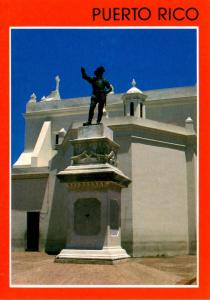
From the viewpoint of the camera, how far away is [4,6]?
9.54 m

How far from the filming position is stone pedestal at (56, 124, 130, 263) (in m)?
12.5

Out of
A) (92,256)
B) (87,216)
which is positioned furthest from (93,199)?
(92,256)

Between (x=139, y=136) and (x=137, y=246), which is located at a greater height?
(x=139, y=136)

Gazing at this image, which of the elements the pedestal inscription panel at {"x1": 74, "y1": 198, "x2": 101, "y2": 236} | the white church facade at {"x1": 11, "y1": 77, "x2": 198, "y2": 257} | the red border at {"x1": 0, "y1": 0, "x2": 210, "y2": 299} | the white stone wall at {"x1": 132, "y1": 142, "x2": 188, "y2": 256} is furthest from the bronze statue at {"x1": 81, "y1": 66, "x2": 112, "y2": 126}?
the white stone wall at {"x1": 132, "y1": 142, "x2": 188, "y2": 256}

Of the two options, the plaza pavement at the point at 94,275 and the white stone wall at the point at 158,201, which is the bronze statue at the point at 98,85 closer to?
the plaza pavement at the point at 94,275

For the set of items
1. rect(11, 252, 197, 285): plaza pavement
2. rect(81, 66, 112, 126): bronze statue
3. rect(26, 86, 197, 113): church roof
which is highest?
rect(26, 86, 197, 113): church roof

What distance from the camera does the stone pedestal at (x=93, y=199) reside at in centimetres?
1254

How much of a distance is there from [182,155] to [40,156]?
1428 centimetres

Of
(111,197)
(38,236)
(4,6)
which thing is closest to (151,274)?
(111,197)

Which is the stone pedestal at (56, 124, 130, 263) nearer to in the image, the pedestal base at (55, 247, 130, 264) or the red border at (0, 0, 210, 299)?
the pedestal base at (55, 247, 130, 264)

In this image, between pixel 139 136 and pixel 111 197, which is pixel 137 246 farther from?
pixel 111 197

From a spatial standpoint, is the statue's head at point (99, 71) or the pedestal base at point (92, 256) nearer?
the pedestal base at point (92, 256)

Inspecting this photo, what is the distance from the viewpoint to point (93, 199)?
1307 centimetres

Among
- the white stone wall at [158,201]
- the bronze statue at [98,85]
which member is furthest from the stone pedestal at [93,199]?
the white stone wall at [158,201]
